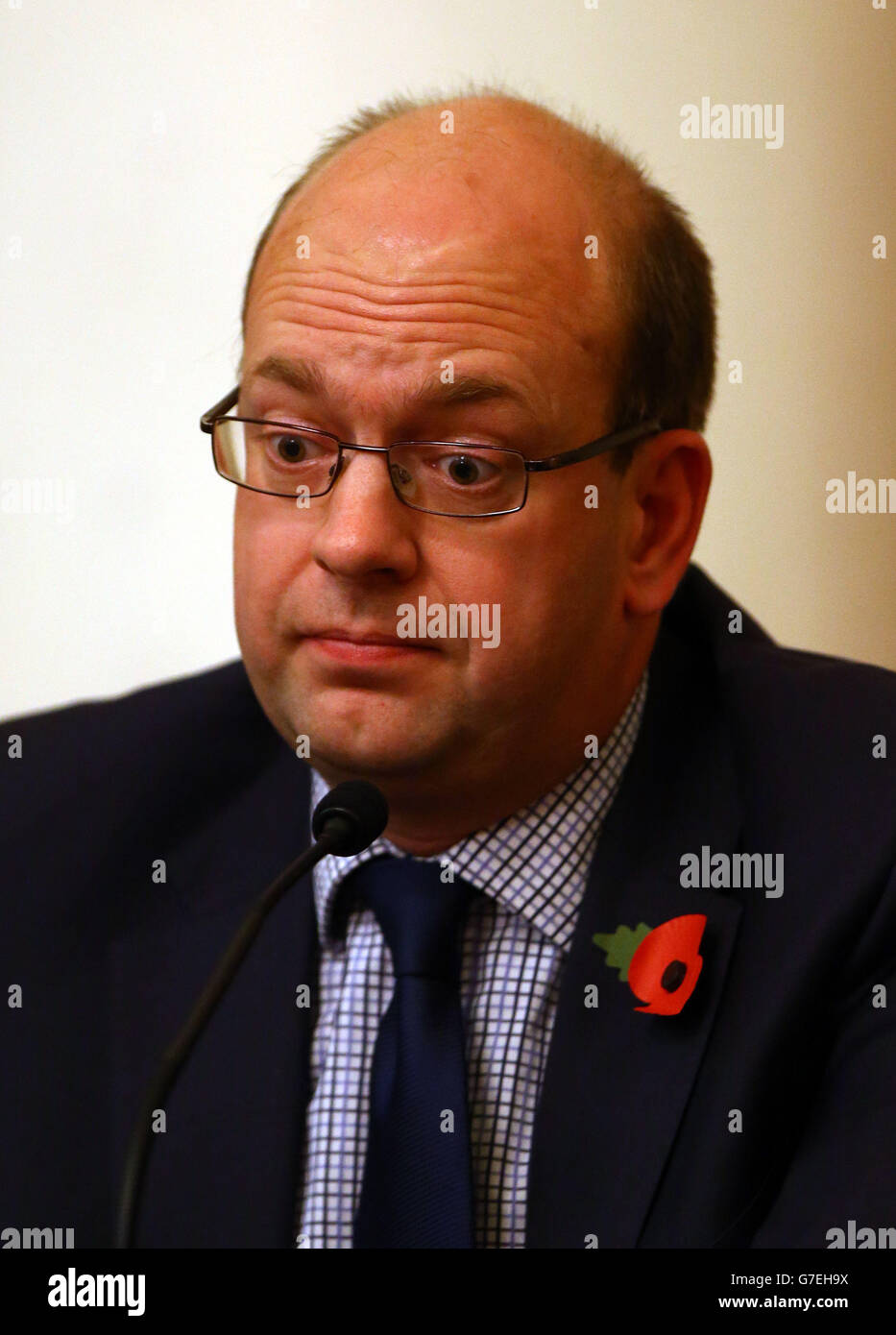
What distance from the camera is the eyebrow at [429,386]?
117cm

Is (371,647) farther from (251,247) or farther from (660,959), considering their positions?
(251,247)

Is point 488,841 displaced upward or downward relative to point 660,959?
upward

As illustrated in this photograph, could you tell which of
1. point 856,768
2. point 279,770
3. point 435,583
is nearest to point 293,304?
point 435,583

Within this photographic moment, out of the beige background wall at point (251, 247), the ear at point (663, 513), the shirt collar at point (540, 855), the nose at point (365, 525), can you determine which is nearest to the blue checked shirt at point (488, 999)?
the shirt collar at point (540, 855)

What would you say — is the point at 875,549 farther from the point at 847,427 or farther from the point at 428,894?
the point at 428,894

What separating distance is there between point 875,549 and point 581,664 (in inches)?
27.3

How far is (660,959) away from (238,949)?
482 millimetres

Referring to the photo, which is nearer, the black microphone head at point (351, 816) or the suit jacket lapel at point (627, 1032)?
the black microphone head at point (351, 816)

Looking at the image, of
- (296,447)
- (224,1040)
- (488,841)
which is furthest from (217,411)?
(224,1040)

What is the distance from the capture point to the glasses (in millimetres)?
1185

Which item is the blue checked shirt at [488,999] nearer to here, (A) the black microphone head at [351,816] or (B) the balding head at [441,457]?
(B) the balding head at [441,457]

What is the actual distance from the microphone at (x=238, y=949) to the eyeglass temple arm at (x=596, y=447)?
0.36 meters

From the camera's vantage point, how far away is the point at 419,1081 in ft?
3.93

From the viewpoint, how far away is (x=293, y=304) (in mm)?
1242
